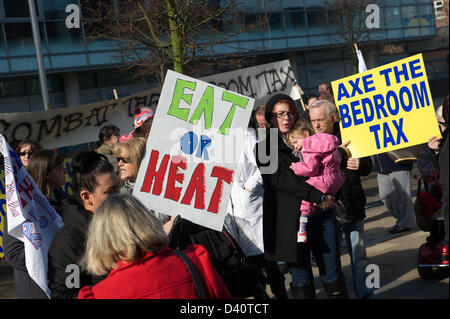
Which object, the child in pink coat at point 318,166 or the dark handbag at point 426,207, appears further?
the dark handbag at point 426,207

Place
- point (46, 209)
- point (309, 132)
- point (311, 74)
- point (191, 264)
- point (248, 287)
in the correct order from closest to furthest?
point (191, 264) → point (248, 287) → point (46, 209) → point (309, 132) → point (311, 74)

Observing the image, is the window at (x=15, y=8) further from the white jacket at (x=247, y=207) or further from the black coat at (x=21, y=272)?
the black coat at (x=21, y=272)

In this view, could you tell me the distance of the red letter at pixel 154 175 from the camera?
367 cm

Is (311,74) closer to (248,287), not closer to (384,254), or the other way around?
(384,254)

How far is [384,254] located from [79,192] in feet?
14.2

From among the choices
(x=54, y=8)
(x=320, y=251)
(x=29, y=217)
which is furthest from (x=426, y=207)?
(x=54, y=8)

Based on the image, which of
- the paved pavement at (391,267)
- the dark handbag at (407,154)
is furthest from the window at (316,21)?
the dark handbag at (407,154)

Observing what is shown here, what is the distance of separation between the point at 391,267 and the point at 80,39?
21043mm

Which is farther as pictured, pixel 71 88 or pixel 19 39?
pixel 71 88

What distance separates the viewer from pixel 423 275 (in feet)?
18.2

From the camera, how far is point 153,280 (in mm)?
2314

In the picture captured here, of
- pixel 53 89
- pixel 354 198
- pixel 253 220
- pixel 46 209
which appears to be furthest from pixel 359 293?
pixel 53 89

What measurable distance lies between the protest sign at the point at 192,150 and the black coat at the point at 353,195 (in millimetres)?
1452

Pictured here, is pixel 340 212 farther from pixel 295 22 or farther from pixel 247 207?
pixel 295 22
